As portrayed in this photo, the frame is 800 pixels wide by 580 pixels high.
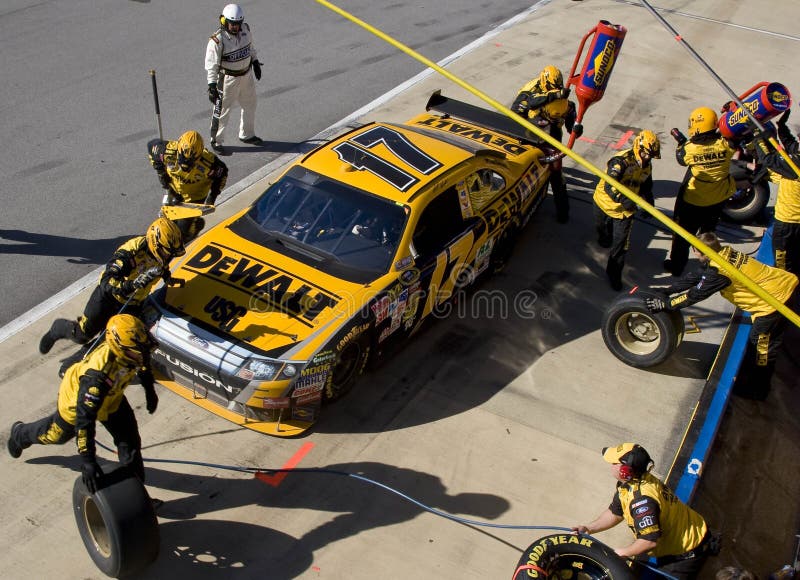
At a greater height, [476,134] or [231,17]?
[231,17]

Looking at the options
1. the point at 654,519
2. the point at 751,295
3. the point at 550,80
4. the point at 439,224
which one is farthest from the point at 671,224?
the point at 550,80

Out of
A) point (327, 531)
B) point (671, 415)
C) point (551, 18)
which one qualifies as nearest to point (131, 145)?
point (327, 531)

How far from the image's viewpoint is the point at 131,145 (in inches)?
427

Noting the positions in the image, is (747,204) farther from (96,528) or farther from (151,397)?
(96,528)

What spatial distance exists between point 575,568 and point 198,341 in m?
3.22

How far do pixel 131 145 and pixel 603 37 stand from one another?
21.9ft

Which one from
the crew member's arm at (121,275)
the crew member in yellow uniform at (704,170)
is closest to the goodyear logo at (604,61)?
the crew member in yellow uniform at (704,170)

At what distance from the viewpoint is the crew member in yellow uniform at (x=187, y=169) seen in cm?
784

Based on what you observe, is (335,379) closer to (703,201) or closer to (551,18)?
(703,201)

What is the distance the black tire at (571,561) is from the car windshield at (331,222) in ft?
9.11

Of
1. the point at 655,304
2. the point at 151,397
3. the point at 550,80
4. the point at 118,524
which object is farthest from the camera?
the point at 550,80

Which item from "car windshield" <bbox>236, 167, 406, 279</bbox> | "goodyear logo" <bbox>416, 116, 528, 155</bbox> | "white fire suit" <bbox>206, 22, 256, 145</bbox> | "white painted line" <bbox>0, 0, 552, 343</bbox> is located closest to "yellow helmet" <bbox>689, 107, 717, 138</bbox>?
"goodyear logo" <bbox>416, 116, 528, 155</bbox>

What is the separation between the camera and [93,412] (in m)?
5.02

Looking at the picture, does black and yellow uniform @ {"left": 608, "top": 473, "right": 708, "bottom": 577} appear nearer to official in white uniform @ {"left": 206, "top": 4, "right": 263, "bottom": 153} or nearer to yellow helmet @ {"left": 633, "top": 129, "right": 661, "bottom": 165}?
yellow helmet @ {"left": 633, "top": 129, "right": 661, "bottom": 165}
